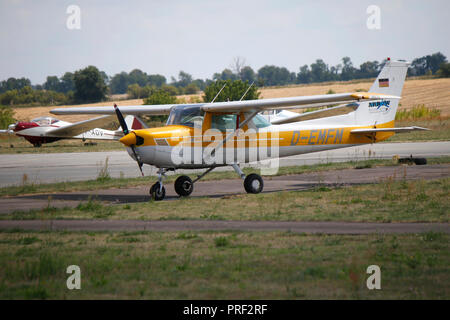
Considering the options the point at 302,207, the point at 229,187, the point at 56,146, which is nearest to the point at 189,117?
the point at 229,187

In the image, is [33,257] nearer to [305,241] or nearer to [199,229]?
[199,229]

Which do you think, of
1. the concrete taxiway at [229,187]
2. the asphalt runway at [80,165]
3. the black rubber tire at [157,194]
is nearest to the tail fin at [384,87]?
the concrete taxiway at [229,187]

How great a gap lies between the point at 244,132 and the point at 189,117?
1721 mm

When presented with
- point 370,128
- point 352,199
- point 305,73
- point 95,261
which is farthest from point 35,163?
point 305,73

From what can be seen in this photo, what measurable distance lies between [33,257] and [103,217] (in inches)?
153

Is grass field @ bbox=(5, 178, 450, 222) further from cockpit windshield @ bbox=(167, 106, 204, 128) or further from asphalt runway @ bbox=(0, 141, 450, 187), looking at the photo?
asphalt runway @ bbox=(0, 141, 450, 187)

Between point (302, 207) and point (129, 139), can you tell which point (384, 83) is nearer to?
point (302, 207)

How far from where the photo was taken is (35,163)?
98.9ft

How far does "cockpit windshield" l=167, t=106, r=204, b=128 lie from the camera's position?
50.3 feet

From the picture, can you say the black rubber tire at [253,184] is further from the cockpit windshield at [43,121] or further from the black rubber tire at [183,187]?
the cockpit windshield at [43,121]

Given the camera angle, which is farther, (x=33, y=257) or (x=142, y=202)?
(x=142, y=202)

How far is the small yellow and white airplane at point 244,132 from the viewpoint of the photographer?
1452 centimetres

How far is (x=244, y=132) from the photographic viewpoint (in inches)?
633

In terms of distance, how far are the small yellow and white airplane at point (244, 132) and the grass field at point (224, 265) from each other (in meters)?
4.69
